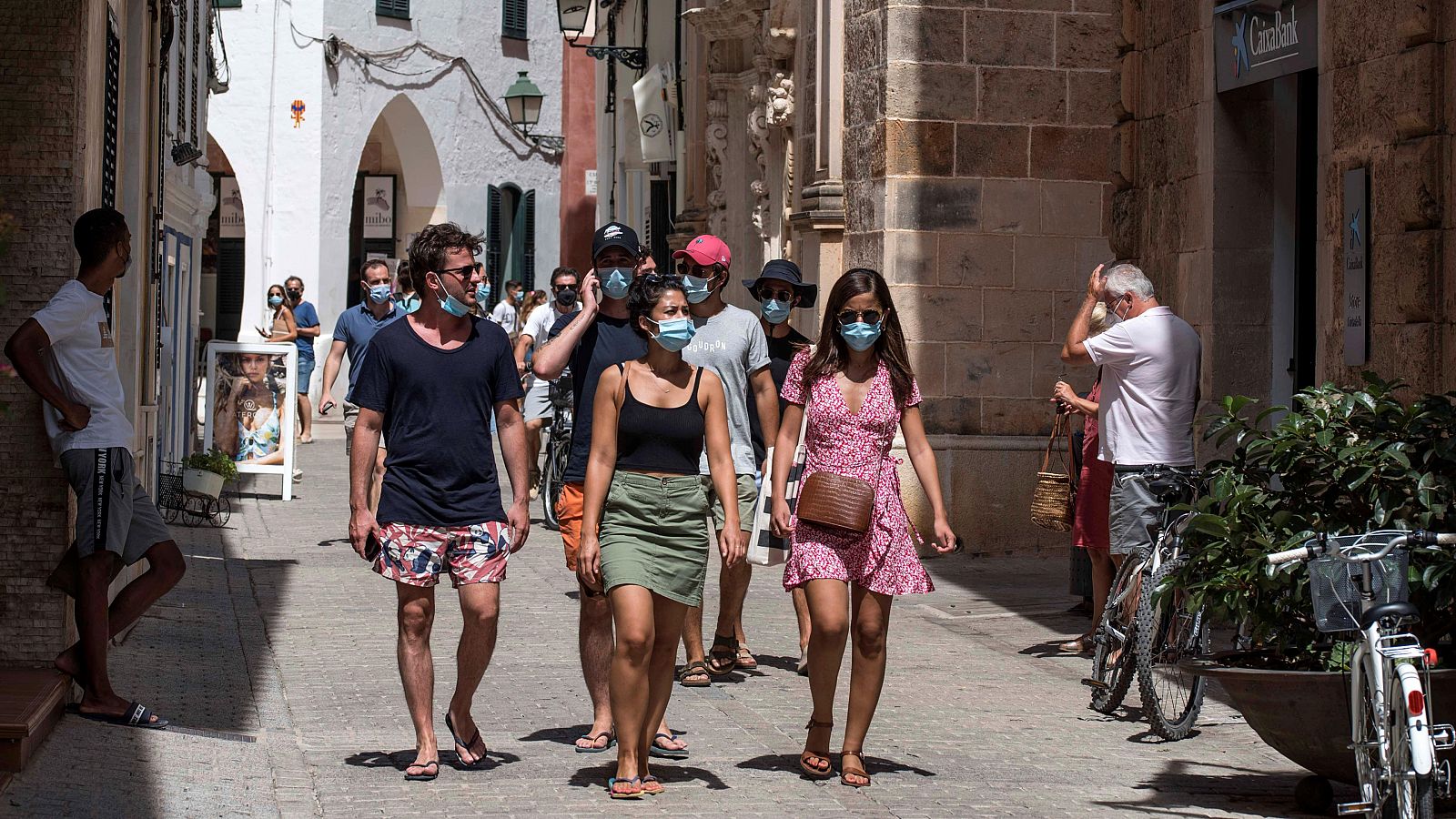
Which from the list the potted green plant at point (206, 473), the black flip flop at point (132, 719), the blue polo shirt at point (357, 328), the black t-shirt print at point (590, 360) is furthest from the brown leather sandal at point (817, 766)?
the potted green plant at point (206, 473)

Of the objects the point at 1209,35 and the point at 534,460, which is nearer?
the point at 1209,35

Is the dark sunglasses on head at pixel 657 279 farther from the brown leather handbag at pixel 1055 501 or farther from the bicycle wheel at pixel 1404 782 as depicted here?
the brown leather handbag at pixel 1055 501

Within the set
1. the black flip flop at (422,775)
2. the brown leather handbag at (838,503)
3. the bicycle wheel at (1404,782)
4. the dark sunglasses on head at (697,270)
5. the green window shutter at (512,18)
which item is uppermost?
the green window shutter at (512,18)

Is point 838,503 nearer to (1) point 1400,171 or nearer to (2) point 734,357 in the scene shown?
(2) point 734,357

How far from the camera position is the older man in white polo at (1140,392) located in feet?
29.0

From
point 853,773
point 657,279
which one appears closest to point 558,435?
point 657,279

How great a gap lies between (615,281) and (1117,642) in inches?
96.8

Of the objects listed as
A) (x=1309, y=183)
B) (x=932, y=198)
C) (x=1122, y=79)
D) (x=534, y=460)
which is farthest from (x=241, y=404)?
(x=1309, y=183)

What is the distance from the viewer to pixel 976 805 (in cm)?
663

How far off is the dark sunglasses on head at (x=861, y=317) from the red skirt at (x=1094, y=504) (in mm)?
2766

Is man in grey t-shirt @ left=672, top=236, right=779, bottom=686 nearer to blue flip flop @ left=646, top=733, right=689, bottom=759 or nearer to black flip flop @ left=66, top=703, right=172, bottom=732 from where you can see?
blue flip flop @ left=646, top=733, right=689, bottom=759

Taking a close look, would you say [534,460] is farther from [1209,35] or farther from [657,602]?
[657,602]

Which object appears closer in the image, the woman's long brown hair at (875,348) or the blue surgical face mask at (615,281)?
the woman's long brown hair at (875,348)

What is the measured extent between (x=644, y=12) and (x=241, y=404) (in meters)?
12.0
